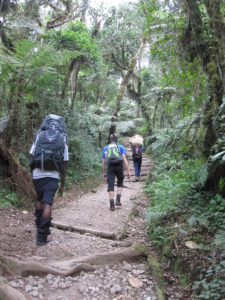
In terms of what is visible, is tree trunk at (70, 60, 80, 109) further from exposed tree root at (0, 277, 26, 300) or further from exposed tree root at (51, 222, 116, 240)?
exposed tree root at (0, 277, 26, 300)

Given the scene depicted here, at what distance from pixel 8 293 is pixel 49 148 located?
1.95m

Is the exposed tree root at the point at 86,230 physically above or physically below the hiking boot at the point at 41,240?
below

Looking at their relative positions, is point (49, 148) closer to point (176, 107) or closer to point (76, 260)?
point (76, 260)

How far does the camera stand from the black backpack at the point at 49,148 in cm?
402

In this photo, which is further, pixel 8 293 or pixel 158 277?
A: pixel 158 277

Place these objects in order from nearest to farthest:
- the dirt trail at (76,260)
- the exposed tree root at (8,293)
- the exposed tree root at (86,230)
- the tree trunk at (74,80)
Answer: the exposed tree root at (8,293) → the dirt trail at (76,260) → the exposed tree root at (86,230) → the tree trunk at (74,80)

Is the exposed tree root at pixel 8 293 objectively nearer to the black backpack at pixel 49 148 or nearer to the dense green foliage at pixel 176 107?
the black backpack at pixel 49 148

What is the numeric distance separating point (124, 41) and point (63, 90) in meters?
9.50

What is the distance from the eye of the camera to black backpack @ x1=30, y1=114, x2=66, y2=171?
4020mm

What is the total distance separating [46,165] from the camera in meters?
4.06

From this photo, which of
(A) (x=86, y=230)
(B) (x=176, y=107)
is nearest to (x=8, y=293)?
(A) (x=86, y=230)

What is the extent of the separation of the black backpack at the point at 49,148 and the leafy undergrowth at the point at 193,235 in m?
2.03

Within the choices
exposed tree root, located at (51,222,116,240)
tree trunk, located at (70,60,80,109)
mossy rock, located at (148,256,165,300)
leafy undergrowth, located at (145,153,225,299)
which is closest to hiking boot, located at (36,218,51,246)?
exposed tree root, located at (51,222,116,240)

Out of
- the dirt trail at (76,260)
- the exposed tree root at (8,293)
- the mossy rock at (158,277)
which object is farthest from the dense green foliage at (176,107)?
the exposed tree root at (8,293)
